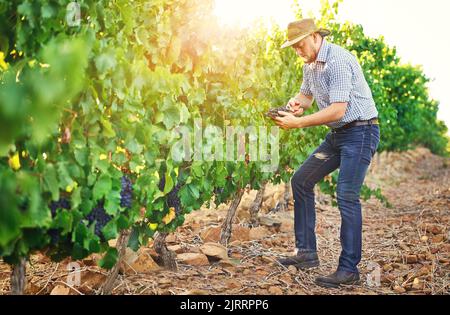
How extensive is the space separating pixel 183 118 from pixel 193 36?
0.52 meters

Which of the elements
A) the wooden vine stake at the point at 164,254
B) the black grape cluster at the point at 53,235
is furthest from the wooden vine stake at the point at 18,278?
the wooden vine stake at the point at 164,254

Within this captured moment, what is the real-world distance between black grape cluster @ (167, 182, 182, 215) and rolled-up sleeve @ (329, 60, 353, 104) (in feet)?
3.89

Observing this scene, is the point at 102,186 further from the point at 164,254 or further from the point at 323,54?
the point at 323,54

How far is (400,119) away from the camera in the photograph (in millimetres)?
13727

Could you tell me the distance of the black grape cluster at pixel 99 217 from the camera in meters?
2.69

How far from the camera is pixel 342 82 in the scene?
3.57 metres

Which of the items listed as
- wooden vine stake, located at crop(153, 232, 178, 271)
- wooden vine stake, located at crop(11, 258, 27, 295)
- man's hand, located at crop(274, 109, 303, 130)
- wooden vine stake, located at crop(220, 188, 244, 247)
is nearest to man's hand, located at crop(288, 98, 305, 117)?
man's hand, located at crop(274, 109, 303, 130)

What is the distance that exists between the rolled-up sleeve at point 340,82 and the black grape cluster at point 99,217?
1.71 m

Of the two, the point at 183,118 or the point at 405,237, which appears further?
the point at 405,237

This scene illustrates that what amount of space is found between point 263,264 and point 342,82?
161 cm

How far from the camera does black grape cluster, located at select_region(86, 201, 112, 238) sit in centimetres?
269

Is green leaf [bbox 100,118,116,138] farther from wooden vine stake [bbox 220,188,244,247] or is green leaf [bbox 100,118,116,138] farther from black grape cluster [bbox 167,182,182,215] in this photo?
wooden vine stake [bbox 220,188,244,247]
